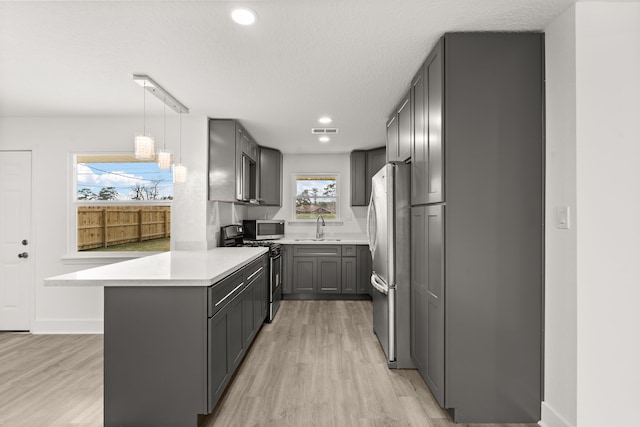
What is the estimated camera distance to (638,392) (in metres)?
1.74

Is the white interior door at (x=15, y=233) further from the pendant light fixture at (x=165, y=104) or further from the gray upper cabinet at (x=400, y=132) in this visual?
the gray upper cabinet at (x=400, y=132)

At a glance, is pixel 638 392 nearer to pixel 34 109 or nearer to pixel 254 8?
pixel 254 8

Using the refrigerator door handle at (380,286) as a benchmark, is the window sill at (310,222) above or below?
above

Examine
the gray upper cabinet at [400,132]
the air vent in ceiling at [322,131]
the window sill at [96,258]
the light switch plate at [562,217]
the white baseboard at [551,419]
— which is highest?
the air vent in ceiling at [322,131]

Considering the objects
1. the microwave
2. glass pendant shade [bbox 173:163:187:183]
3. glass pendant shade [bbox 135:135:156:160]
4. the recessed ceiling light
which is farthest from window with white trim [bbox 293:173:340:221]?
the recessed ceiling light

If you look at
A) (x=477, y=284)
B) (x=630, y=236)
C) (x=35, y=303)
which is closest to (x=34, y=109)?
(x=35, y=303)

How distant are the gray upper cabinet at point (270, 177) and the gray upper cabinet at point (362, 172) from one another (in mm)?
1264

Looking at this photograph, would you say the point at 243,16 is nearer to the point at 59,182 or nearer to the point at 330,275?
the point at 59,182

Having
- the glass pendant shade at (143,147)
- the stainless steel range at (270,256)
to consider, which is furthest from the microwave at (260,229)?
the glass pendant shade at (143,147)

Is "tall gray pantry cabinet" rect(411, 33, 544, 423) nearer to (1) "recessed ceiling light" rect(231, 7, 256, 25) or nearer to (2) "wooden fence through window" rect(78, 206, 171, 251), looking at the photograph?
(1) "recessed ceiling light" rect(231, 7, 256, 25)

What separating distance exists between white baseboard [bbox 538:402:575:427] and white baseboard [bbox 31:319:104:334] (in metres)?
4.20

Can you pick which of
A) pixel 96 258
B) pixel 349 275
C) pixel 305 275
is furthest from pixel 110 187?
pixel 349 275

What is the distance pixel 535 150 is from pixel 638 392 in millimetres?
1407

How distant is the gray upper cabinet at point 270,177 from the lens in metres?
5.37
